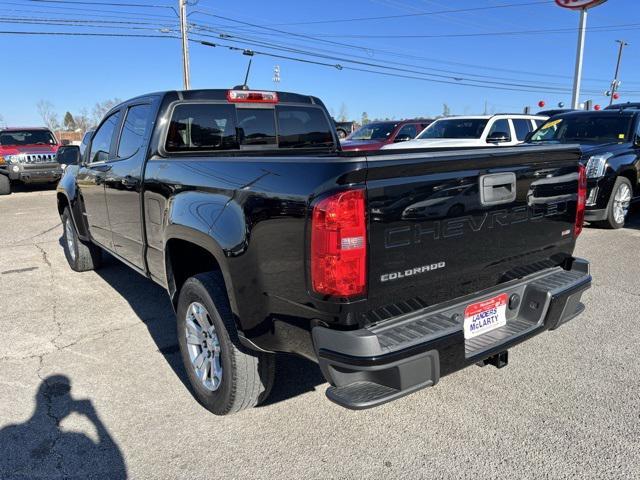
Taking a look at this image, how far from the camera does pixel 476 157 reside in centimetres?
242

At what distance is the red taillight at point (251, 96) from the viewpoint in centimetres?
402

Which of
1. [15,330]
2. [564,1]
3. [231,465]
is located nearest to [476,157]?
[231,465]

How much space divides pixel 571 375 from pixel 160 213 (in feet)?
9.93

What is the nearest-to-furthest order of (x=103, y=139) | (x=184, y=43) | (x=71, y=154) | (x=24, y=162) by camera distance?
(x=103, y=139) → (x=71, y=154) → (x=24, y=162) → (x=184, y=43)

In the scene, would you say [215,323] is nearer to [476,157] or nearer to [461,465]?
[461,465]

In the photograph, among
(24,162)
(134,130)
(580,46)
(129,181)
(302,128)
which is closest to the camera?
(129,181)

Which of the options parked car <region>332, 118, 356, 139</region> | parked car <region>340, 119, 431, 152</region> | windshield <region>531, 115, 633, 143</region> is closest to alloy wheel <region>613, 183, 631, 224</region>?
windshield <region>531, 115, 633, 143</region>

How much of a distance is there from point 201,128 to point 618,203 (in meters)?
6.88

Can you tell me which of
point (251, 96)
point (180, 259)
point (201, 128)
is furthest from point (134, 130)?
point (180, 259)

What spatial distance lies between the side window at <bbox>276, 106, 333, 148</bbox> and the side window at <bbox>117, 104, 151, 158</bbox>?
1.13m

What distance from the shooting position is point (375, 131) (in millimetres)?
15172

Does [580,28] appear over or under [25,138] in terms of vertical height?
over

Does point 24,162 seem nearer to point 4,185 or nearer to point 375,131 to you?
point 4,185

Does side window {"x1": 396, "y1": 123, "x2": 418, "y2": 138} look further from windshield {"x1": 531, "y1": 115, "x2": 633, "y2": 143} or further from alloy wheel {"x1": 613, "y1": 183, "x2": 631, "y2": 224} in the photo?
alloy wheel {"x1": 613, "y1": 183, "x2": 631, "y2": 224}
